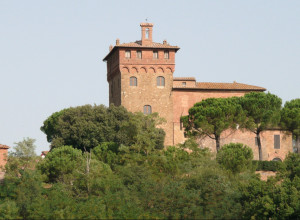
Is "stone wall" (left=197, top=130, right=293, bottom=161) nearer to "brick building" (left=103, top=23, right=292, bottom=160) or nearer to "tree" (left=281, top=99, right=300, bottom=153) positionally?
"brick building" (left=103, top=23, right=292, bottom=160)

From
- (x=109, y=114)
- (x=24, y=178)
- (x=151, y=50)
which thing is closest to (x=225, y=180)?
(x=24, y=178)

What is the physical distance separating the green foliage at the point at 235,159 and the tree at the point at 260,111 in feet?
21.7

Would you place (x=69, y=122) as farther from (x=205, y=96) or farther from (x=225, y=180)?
(x=225, y=180)

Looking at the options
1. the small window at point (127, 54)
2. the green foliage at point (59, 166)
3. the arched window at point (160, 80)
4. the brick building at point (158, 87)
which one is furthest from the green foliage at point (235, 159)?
the small window at point (127, 54)

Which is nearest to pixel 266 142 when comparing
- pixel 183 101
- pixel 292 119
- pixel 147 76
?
pixel 292 119

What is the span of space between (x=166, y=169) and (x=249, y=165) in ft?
19.7

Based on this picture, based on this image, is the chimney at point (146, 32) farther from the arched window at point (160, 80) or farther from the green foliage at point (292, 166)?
the green foliage at point (292, 166)

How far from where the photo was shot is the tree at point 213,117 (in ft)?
166

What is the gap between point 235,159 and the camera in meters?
43.7

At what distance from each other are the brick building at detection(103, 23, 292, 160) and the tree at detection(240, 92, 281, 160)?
2561 mm

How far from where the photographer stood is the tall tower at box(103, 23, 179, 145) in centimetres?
5422

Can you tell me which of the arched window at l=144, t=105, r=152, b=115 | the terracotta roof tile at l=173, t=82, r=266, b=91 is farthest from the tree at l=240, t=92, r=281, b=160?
the arched window at l=144, t=105, r=152, b=115

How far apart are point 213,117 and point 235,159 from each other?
7882 millimetres

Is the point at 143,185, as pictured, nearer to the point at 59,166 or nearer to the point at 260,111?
the point at 59,166
